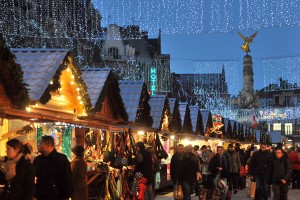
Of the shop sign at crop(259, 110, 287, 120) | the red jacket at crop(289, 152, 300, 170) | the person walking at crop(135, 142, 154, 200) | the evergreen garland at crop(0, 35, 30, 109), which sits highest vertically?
the shop sign at crop(259, 110, 287, 120)

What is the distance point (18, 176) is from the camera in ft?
24.5

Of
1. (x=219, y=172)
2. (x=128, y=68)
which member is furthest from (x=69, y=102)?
(x=128, y=68)

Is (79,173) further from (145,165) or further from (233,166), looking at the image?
(233,166)

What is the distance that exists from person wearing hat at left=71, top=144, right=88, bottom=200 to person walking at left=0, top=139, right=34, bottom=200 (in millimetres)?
3560

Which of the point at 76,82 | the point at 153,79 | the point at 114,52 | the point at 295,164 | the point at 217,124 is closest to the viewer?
the point at 76,82

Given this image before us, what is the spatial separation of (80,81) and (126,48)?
163 ft

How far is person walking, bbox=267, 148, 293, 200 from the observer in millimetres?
15266

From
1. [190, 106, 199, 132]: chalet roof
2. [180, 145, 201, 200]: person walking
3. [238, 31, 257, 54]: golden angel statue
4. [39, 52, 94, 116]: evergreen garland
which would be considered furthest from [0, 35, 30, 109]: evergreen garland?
[238, 31, 257, 54]: golden angel statue

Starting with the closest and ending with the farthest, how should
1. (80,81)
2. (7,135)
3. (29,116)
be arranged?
1. (29,116)
2. (7,135)
3. (80,81)

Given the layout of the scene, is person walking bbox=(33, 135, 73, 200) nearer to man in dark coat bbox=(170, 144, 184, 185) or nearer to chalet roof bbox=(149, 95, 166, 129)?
man in dark coat bbox=(170, 144, 184, 185)

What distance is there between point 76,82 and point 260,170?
6.16 meters

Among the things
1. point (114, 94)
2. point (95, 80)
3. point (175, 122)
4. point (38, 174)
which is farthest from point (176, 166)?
point (38, 174)

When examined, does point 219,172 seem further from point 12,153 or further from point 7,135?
point 12,153

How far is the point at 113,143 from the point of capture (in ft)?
57.4
